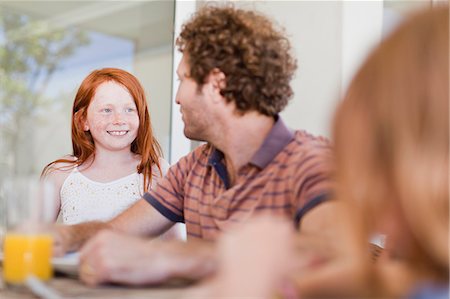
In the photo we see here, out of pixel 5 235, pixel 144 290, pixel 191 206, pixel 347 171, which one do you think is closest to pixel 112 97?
pixel 191 206

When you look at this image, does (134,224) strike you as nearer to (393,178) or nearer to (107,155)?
(107,155)

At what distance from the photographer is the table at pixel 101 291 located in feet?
3.63

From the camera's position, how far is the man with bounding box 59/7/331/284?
1.56 meters

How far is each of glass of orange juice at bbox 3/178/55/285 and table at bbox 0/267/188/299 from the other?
3 centimetres

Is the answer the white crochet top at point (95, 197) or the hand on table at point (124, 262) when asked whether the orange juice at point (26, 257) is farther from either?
the white crochet top at point (95, 197)

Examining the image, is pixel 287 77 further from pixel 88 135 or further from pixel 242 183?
pixel 88 135

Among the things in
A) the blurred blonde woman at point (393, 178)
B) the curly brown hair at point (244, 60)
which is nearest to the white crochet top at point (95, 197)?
the curly brown hair at point (244, 60)

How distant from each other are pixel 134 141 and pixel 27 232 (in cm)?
143

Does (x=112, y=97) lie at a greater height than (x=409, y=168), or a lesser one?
greater

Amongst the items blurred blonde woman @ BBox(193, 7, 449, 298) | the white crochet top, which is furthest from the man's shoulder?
the white crochet top

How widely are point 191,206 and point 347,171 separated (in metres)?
1.01

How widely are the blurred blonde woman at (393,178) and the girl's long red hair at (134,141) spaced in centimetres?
178

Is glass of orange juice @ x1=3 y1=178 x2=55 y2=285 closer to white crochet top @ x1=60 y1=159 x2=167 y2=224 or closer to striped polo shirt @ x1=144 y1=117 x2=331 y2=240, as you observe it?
striped polo shirt @ x1=144 y1=117 x2=331 y2=240

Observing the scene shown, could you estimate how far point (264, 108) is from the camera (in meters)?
1.72
